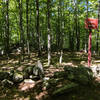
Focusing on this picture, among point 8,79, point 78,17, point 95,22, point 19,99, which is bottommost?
point 19,99

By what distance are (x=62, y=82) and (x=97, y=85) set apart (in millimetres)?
1735

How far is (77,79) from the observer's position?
5.10 m

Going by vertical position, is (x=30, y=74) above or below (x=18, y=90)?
above

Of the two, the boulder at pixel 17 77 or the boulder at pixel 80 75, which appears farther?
the boulder at pixel 17 77

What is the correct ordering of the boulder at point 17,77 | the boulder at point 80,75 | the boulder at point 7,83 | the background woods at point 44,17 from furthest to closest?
1. the background woods at point 44,17
2. the boulder at point 17,77
3. the boulder at point 7,83
4. the boulder at point 80,75

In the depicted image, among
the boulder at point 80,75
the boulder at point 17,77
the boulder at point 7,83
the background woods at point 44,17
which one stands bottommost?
the boulder at point 7,83

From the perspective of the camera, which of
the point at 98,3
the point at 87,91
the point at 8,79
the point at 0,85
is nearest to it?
the point at 87,91

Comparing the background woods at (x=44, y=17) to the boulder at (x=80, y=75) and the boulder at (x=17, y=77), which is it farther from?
the boulder at (x=80, y=75)

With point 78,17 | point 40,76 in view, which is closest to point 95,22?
point 40,76

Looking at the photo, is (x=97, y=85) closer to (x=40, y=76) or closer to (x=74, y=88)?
(x=74, y=88)

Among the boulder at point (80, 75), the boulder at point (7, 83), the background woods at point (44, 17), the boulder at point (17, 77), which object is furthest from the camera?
the background woods at point (44, 17)

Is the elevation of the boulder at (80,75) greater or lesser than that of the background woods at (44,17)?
lesser

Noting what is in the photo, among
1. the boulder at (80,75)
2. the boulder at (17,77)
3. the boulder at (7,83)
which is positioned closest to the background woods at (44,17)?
the boulder at (17,77)

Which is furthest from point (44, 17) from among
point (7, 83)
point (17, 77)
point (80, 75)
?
point (80, 75)
